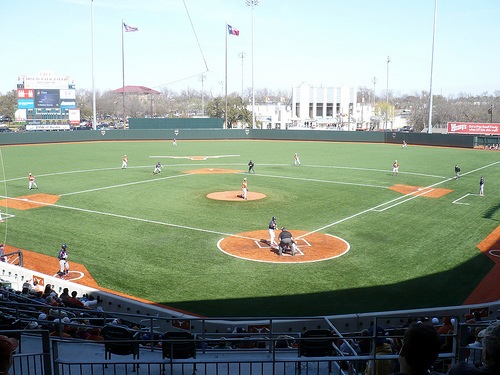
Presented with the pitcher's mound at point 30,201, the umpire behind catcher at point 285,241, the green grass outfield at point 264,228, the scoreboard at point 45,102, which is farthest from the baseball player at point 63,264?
the scoreboard at point 45,102

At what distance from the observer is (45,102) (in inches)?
2867

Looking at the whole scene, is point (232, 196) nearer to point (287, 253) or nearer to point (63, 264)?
point (287, 253)

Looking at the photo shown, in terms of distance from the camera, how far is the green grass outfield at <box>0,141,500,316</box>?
15039mm

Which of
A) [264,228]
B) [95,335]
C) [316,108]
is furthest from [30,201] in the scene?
[316,108]

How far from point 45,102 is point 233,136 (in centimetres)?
2994

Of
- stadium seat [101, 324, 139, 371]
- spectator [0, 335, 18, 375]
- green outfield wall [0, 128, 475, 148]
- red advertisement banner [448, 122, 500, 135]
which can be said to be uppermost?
red advertisement banner [448, 122, 500, 135]

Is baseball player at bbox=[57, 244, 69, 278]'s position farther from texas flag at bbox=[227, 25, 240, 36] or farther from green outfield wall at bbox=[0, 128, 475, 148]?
texas flag at bbox=[227, 25, 240, 36]

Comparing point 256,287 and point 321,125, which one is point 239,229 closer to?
point 256,287

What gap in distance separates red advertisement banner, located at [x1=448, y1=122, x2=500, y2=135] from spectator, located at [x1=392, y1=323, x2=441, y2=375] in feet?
228

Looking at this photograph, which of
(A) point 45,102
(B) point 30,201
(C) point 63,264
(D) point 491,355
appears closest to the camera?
(D) point 491,355

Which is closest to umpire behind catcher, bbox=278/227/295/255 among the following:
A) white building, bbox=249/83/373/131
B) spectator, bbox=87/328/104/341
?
spectator, bbox=87/328/104/341

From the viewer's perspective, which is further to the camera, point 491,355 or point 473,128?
point 473,128

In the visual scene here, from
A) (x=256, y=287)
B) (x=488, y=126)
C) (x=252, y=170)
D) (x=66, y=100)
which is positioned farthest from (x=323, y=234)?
(x=66, y=100)

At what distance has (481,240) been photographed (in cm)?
2117
